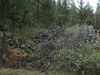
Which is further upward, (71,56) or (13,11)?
(13,11)

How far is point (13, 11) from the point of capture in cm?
610

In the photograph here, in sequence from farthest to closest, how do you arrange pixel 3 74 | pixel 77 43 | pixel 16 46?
pixel 16 46 → pixel 77 43 → pixel 3 74

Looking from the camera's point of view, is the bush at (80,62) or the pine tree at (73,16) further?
the pine tree at (73,16)

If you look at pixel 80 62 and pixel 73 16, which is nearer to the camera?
pixel 80 62

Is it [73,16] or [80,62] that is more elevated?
[73,16]

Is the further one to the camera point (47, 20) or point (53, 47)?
point (47, 20)

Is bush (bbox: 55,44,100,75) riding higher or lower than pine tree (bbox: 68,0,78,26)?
lower

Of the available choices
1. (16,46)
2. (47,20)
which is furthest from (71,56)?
(47,20)

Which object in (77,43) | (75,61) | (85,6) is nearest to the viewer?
(75,61)

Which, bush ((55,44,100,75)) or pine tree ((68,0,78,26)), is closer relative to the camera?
bush ((55,44,100,75))

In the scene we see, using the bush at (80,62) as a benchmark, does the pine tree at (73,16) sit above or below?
above

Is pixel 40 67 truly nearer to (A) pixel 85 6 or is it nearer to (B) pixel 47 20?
(B) pixel 47 20

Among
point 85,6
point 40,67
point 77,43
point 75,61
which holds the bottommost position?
point 40,67

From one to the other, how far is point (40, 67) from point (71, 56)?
152cm
